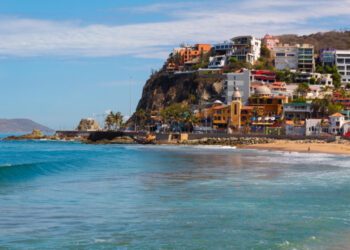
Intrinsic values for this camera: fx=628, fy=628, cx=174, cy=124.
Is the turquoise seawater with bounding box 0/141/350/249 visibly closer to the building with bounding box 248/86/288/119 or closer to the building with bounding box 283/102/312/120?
the building with bounding box 283/102/312/120

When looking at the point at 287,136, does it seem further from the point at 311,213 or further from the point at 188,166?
the point at 311,213

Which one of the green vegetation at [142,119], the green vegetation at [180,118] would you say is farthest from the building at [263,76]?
the green vegetation at [142,119]

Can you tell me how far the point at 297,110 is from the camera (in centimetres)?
9138

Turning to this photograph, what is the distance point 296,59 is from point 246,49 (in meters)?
9.58

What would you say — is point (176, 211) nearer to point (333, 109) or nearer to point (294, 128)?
point (294, 128)

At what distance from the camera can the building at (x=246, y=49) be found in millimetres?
118000

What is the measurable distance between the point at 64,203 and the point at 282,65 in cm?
10052

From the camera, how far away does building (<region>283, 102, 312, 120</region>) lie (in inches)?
3583

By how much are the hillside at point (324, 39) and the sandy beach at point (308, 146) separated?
6422 cm

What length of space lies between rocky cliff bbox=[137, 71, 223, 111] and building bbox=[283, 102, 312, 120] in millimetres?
21037

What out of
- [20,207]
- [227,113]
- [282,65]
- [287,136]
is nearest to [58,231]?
[20,207]

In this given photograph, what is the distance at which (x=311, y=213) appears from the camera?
20234 millimetres

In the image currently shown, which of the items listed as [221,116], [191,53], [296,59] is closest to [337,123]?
[221,116]

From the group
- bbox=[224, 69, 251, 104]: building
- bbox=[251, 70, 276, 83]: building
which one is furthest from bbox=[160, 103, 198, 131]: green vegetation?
bbox=[251, 70, 276, 83]: building
